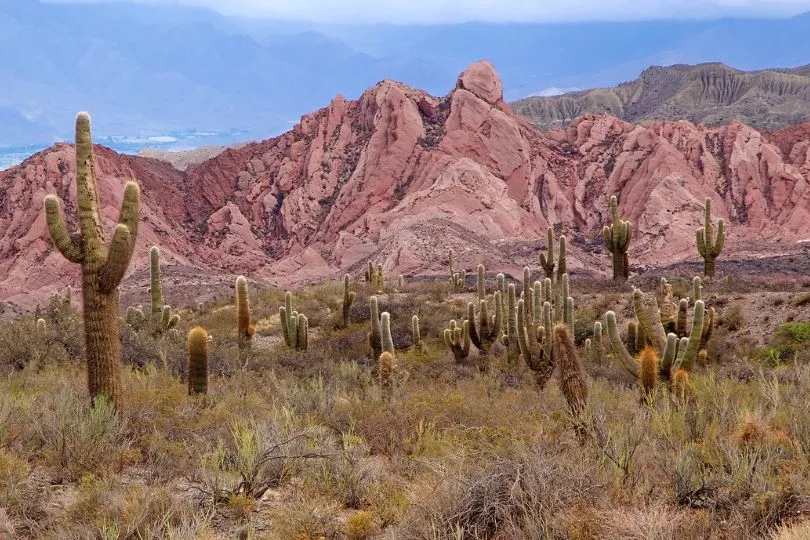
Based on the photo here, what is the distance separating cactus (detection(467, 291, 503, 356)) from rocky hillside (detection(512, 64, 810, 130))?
3616 inches

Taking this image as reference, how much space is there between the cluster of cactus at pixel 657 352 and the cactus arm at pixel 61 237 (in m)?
6.04

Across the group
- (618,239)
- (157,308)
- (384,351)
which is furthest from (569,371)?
(618,239)

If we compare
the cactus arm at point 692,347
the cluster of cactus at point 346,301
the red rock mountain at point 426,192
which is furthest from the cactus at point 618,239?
the cactus arm at point 692,347

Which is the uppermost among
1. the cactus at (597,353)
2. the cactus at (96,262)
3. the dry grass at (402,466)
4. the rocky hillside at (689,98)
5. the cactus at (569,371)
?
the rocky hillside at (689,98)

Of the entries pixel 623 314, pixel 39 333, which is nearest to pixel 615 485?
pixel 39 333

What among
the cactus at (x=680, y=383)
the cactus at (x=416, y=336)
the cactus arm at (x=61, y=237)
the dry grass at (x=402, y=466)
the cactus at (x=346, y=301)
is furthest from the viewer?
the cactus at (x=346, y=301)

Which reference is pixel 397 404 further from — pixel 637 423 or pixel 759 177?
pixel 759 177

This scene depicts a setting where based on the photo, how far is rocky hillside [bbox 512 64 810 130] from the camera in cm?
10538

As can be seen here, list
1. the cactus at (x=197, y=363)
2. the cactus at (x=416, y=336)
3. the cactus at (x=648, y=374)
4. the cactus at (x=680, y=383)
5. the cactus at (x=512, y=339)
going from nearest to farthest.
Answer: the cactus at (x=648, y=374) < the cactus at (x=680, y=383) < the cactus at (x=197, y=363) < the cactus at (x=512, y=339) < the cactus at (x=416, y=336)

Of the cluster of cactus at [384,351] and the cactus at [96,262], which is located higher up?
the cactus at [96,262]

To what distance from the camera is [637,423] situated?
19.0 feet

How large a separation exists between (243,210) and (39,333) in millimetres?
38098

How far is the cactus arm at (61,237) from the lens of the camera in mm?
6895

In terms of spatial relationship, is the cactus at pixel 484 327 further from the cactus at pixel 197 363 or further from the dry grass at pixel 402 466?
the cactus at pixel 197 363
